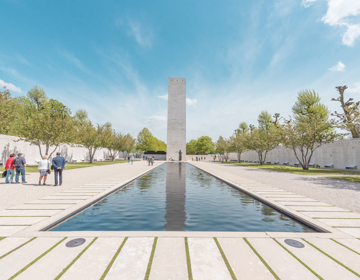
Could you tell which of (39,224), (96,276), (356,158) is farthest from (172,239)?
(356,158)

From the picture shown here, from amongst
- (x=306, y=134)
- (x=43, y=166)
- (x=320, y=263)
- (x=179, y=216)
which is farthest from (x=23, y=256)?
(x=306, y=134)

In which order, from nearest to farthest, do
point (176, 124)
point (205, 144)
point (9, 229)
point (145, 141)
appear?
1. point (9, 229)
2. point (176, 124)
3. point (145, 141)
4. point (205, 144)

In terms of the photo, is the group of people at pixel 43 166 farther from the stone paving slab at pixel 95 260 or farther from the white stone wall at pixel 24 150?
the white stone wall at pixel 24 150

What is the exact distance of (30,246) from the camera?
361 cm

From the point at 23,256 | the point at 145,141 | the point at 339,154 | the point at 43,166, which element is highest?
the point at 145,141

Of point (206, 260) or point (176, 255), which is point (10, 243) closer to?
point (176, 255)

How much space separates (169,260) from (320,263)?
240 cm

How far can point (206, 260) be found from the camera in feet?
10.3

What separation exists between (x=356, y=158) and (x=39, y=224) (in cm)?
3029

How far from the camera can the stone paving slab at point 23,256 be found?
2.85 metres

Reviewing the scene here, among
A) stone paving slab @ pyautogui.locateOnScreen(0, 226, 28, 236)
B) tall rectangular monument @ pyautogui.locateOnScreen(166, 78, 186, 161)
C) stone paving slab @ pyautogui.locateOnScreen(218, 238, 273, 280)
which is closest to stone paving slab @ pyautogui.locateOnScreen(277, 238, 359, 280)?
stone paving slab @ pyautogui.locateOnScreen(218, 238, 273, 280)

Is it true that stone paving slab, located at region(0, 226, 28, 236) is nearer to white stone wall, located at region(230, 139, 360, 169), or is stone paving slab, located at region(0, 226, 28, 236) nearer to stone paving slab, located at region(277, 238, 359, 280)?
stone paving slab, located at region(277, 238, 359, 280)

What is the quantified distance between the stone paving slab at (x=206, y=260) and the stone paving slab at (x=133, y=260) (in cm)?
76

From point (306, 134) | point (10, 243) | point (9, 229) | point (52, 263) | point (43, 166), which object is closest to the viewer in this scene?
point (52, 263)
